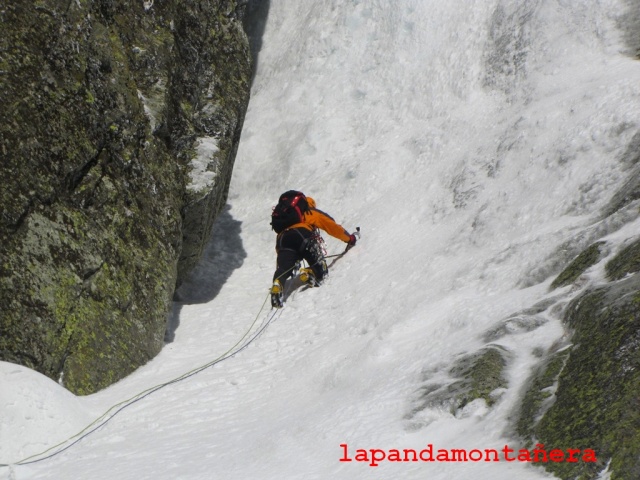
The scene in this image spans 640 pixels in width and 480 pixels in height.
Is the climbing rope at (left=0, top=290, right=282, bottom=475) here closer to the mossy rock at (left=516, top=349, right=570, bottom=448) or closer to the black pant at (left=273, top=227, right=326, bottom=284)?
the black pant at (left=273, top=227, right=326, bottom=284)

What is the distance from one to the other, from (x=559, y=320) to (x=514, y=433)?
1891 mm

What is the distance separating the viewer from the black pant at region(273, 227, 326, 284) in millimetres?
12898

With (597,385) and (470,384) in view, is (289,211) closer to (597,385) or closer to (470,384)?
(470,384)

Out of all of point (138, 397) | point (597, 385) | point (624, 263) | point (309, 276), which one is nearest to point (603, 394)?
point (597, 385)

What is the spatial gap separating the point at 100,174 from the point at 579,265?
6.56 meters

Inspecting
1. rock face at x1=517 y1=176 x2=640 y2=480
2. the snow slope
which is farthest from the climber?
rock face at x1=517 y1=176 x2=640 y2=480

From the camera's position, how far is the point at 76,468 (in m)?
7.86

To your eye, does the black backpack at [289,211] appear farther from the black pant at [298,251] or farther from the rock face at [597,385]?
the rock face at [597,385]

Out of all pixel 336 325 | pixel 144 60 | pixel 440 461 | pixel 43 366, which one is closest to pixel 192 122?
pixel 144 60

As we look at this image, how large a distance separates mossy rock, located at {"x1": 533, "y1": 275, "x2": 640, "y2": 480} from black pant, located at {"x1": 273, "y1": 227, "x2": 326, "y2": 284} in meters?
6.41

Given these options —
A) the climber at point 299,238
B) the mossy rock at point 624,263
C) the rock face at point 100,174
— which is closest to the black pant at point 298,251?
the climber at point 299,238

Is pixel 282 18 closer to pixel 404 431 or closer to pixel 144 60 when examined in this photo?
Answer: pixel 144 60

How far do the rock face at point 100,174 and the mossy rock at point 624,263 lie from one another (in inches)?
251

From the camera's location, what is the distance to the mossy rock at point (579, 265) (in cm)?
834
